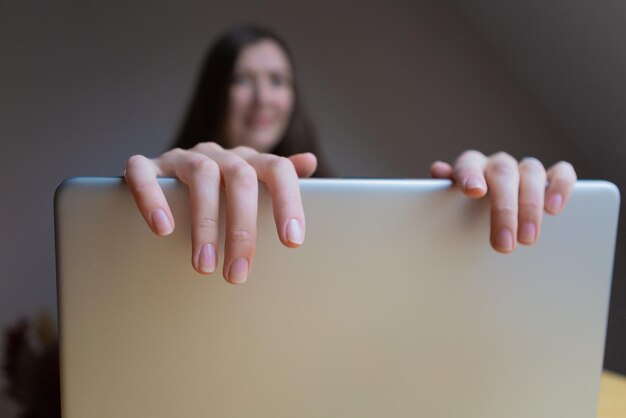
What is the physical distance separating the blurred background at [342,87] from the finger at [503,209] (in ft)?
2.91

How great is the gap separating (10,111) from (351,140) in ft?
3.57

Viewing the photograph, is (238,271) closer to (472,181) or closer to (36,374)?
(472,181)

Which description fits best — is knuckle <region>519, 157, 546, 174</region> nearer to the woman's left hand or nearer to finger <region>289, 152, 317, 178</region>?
the woman's left hand

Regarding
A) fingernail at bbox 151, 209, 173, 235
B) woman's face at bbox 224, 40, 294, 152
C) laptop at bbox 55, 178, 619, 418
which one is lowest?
laptop at bbox 55, 178, 619, 418

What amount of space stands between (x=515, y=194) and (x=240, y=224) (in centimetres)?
22

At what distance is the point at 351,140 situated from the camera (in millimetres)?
1792

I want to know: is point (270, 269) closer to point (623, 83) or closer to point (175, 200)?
point (175, 200)

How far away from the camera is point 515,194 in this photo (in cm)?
38

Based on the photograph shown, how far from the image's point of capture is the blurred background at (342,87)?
1347 mm

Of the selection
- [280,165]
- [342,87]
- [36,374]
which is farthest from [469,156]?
[342,87]

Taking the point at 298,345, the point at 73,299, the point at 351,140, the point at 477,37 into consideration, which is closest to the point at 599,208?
the point at 298,345

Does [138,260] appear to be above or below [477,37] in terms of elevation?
below

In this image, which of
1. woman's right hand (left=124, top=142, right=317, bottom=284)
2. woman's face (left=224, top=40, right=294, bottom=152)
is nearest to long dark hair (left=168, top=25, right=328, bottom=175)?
woman's face (left=224, top=40, right=294, bottom=152)

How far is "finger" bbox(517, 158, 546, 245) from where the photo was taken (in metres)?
0.37
